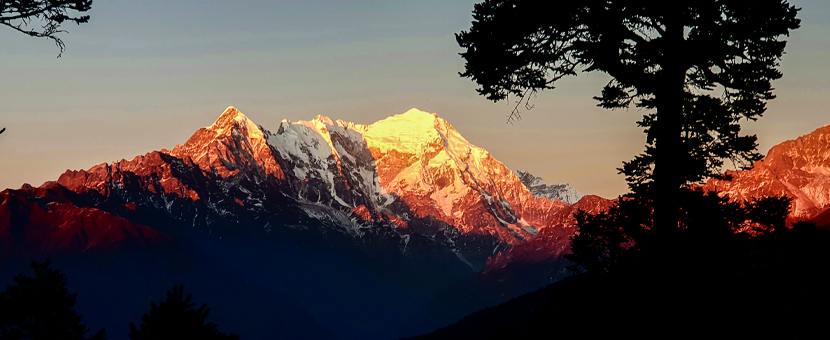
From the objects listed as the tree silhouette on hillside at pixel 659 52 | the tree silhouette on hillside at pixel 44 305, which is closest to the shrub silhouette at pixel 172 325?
the tree silhouette on hillside at pixel 659 52

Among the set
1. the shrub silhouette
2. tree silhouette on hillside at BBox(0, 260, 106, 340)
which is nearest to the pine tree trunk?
the shrub silhouette

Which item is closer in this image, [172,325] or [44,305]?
[172,325]

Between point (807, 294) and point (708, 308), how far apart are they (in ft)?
9.42

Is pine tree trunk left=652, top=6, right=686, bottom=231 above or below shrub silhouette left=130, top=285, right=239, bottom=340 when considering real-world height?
above

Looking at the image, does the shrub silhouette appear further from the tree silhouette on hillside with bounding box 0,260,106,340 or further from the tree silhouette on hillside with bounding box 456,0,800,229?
the tree silhouette on hillside with bounding box 0,260,106,340

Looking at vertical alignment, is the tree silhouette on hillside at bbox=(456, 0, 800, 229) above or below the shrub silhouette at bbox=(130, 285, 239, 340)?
above

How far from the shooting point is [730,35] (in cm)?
2377

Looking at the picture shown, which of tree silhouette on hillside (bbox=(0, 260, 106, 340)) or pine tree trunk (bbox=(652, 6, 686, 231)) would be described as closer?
pine tree trunk (bbox=(652, 6, 686, 231))

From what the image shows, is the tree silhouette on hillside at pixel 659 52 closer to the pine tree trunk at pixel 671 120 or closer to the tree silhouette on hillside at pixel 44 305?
the pine tree trunk at pixel 671 120

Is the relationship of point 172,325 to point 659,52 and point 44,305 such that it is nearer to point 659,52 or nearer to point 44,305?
point 659,52

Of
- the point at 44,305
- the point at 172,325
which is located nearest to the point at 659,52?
the point at 172,325

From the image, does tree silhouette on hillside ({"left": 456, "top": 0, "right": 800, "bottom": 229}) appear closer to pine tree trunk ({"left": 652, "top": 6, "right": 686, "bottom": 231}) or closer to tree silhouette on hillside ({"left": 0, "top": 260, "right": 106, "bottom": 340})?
pine tree trunk ({"left": 652, "top": 6, "right": 686, "bottom": 231})

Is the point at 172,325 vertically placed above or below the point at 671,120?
below

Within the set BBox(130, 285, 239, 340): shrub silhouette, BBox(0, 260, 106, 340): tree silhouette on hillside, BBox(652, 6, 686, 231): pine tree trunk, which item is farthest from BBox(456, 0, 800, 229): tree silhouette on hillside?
BBox(0, 260, 106, 340): tree silhouette on hillside
